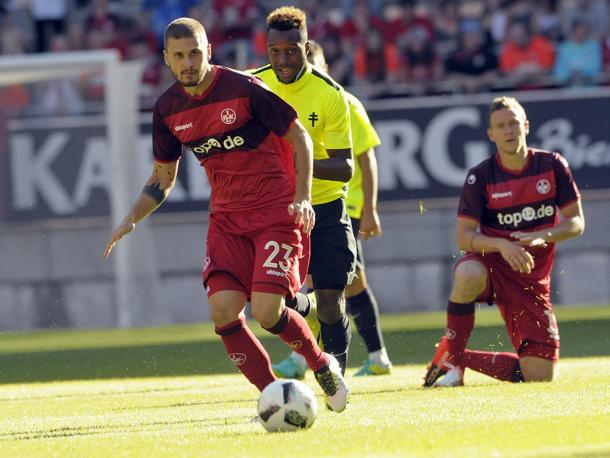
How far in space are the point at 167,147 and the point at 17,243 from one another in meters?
8.74

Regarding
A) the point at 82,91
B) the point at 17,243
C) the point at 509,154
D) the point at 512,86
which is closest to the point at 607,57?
the point at 512,86

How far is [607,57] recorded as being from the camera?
1761cm

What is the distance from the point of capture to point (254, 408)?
296 inches

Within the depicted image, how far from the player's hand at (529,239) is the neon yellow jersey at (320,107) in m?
1.28

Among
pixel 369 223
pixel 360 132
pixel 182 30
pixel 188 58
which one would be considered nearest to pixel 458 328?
pixel 369 223

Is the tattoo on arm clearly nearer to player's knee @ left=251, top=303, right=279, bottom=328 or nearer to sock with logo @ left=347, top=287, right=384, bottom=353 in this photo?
player's knee @ left=251, top=303, right=279, bottom=328

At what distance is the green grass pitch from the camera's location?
5.60 metres

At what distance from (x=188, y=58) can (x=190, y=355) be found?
5.56m

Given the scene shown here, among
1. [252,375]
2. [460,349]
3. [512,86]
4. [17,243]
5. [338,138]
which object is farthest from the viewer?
[512,86]

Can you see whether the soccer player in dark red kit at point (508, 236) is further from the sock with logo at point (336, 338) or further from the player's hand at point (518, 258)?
the sock with logo at point (336, 338)

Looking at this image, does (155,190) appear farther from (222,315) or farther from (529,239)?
(529,239)

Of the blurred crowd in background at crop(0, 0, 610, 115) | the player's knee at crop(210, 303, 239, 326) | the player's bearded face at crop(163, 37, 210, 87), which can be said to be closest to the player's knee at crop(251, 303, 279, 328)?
the player's knee at crop(210, 303, 239, 326)

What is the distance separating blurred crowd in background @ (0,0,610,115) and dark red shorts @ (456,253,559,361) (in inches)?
317

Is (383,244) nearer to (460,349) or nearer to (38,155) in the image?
(38,155)
